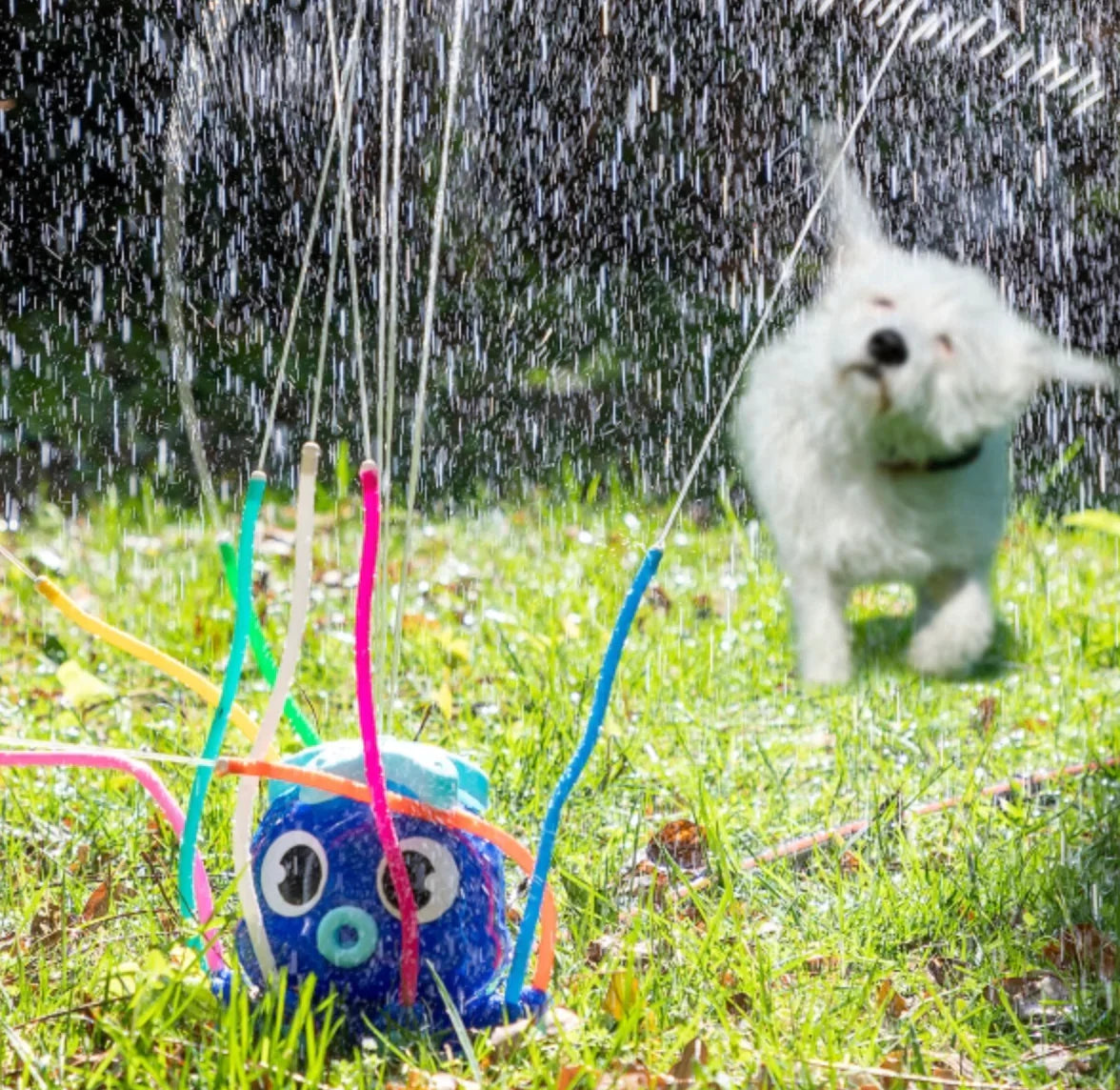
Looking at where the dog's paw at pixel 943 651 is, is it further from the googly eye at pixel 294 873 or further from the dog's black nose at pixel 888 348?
the googly eye at pixel 294 873

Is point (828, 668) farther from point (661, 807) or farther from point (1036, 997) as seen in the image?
point (1036, 997)

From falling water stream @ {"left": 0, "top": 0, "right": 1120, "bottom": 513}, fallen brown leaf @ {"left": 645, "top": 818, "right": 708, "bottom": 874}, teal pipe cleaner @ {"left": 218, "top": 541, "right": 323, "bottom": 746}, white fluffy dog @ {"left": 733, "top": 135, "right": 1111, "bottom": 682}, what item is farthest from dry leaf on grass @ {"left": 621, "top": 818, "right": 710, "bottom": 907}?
falling water stream @ {"left": 0, "top": 0, "right": 1120, "bottom": 513}

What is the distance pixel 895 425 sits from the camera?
155 centimetres

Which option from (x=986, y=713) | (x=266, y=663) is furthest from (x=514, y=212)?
(x=266, y=663)

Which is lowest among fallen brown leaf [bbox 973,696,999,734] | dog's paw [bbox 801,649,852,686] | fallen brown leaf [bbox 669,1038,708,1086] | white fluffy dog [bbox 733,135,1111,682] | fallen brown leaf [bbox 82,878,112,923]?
fallen brown leaf [bbox 82,878,112,923]

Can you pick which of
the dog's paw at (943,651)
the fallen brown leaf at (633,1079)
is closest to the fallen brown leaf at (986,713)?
the dog's paw at (943,651)

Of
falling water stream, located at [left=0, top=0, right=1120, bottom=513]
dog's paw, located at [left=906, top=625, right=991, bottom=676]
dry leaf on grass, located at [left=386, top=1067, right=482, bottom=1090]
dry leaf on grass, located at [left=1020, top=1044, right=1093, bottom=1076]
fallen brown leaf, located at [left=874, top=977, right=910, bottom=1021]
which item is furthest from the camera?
falling water stream, located at [left=0, top=0, right=1120, bottom=513]

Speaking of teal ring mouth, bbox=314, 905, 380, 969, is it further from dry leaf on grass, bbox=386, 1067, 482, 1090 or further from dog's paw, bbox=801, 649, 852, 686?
dog's paw, bbox=801, 649, 852, 686

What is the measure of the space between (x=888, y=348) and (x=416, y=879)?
717 mm

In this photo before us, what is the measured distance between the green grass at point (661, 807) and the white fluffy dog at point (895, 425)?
11.9 inches

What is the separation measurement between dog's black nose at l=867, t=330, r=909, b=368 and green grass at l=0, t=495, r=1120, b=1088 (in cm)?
55

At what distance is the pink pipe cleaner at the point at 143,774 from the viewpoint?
4.19 feet

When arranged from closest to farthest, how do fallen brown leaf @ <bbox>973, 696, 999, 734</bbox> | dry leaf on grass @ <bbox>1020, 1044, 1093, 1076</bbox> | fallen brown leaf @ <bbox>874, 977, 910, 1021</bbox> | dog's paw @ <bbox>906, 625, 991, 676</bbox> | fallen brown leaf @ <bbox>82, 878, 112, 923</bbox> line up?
dry leaf on grass @ <bbox>1020, 1044, 1093, 1076</bbox>
fallen brown leaf @ <bbox>874, 977, 910, 1021</bbox>
fallen brown leaf @ <bbox>82, 878, 112, 923</bbox>
dog's paw @ <bbox>906, 625, 991, 676</bbox>
fallen brown leaf @ <bbox>973, 696, 999, 734</bbox>

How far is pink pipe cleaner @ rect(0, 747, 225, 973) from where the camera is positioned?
128 cm
